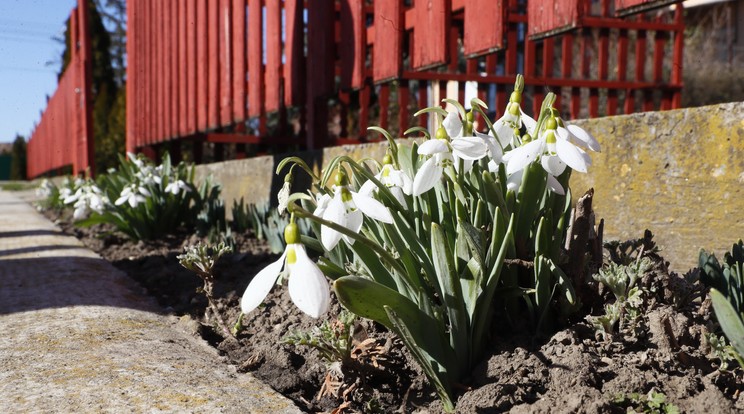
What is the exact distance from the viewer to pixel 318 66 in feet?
13.4

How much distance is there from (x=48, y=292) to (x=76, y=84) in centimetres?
708

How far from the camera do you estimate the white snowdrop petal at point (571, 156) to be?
130 cm

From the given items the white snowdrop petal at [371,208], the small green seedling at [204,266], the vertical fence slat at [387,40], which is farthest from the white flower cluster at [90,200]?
the white snowdrop petal at [371,208]

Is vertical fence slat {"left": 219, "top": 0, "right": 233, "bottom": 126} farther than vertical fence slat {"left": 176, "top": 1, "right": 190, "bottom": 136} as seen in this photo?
No

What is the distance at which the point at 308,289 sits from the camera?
3.45ft

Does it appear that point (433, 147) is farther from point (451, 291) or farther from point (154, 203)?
point (154, 203)

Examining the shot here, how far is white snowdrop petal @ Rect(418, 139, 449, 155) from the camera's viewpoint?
1.38m

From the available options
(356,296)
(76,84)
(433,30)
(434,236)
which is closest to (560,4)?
(433,30)

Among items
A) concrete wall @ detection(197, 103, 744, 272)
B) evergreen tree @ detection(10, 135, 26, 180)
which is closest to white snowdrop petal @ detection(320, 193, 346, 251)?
concrete wall @ detection(197, 103, 744, 272)

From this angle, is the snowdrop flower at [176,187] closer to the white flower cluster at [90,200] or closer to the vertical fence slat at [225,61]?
the white flower cluster at [90,200]

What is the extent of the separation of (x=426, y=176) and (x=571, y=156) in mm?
281

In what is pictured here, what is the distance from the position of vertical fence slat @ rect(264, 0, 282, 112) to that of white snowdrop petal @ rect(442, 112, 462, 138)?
313 centimetres

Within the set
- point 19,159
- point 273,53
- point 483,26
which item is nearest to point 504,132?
point 483,26

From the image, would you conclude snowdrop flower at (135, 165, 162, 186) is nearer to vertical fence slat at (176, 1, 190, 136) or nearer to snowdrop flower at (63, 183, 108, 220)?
snowdrop flower at (63, 183, 108, 220)
